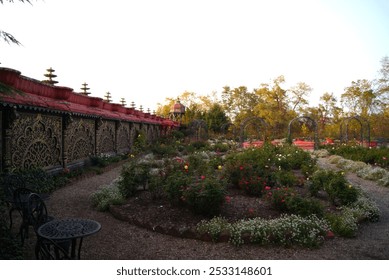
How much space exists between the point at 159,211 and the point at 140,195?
1346 millimetres

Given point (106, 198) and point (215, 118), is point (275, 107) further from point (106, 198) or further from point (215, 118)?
point (106, 198)

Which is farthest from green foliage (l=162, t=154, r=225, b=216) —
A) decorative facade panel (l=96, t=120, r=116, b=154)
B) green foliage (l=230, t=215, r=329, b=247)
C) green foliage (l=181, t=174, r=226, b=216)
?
decorative facade panel (l=96, t=120, r=116, b=154)

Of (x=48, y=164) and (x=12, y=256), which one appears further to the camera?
(x=48, y=164)

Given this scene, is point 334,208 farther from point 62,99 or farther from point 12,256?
point 62,99

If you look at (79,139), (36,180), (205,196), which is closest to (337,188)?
(205,196)

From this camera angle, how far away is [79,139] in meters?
10.5

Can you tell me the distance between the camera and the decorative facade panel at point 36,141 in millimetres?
6949

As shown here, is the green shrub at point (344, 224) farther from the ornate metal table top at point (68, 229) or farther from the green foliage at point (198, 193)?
the ornate metal table top at point (68, 229)

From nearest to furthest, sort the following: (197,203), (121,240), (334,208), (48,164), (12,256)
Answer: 1. (12,256)
2. (121,240)
3. (197,203)
4. (334,208)
5. (48,164)

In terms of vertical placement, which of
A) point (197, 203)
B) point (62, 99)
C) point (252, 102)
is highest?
point (252, 102)

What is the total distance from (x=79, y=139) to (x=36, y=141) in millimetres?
2732

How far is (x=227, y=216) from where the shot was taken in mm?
5328

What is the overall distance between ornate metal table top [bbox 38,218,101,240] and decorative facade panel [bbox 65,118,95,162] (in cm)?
644
